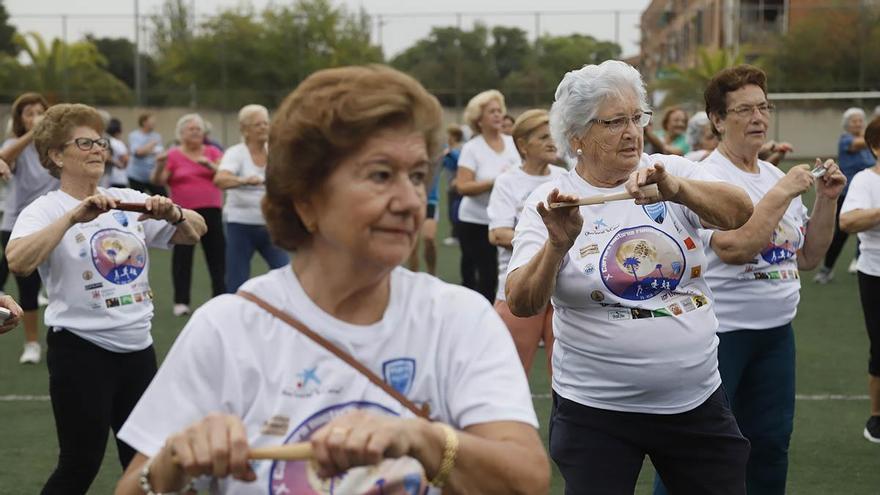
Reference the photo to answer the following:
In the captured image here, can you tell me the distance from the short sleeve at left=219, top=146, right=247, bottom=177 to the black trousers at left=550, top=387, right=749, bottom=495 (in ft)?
25.1

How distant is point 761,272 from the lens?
17.4ft

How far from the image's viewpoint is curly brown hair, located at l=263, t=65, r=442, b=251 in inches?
93.6

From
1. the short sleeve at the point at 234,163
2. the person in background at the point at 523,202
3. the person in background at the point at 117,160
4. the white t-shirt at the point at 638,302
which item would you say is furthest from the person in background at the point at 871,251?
Result: the person in background at the point at 117,160

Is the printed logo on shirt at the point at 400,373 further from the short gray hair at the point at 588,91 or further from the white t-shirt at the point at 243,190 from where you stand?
the white t-shirt at the point at 243,190

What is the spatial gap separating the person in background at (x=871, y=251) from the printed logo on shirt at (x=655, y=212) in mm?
3271

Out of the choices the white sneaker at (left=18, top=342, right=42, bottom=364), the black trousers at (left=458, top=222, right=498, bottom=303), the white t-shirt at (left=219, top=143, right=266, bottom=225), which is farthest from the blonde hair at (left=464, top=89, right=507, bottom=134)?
the white sneaker at (left=18, top=342, right=42, bottom=364)

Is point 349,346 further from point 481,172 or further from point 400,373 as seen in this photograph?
point 481,172

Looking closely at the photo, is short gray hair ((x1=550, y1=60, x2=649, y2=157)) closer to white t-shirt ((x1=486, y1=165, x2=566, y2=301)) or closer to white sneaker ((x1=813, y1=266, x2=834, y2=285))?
white t-shirt ((x1=486, y1=165, x2=566, y2=301))

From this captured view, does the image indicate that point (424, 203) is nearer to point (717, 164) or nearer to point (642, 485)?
point (717, 164)

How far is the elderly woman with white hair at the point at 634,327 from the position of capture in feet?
13.6

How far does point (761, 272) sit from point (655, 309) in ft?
4.29

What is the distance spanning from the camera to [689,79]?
51188mm

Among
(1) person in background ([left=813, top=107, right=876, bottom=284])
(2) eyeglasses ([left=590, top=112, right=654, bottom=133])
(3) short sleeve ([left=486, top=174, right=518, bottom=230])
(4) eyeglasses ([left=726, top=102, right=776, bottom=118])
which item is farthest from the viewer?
(1) person in background ([left=813, top=107, right=876, bottom=284])

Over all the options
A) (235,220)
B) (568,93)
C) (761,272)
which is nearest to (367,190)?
(568,93)
